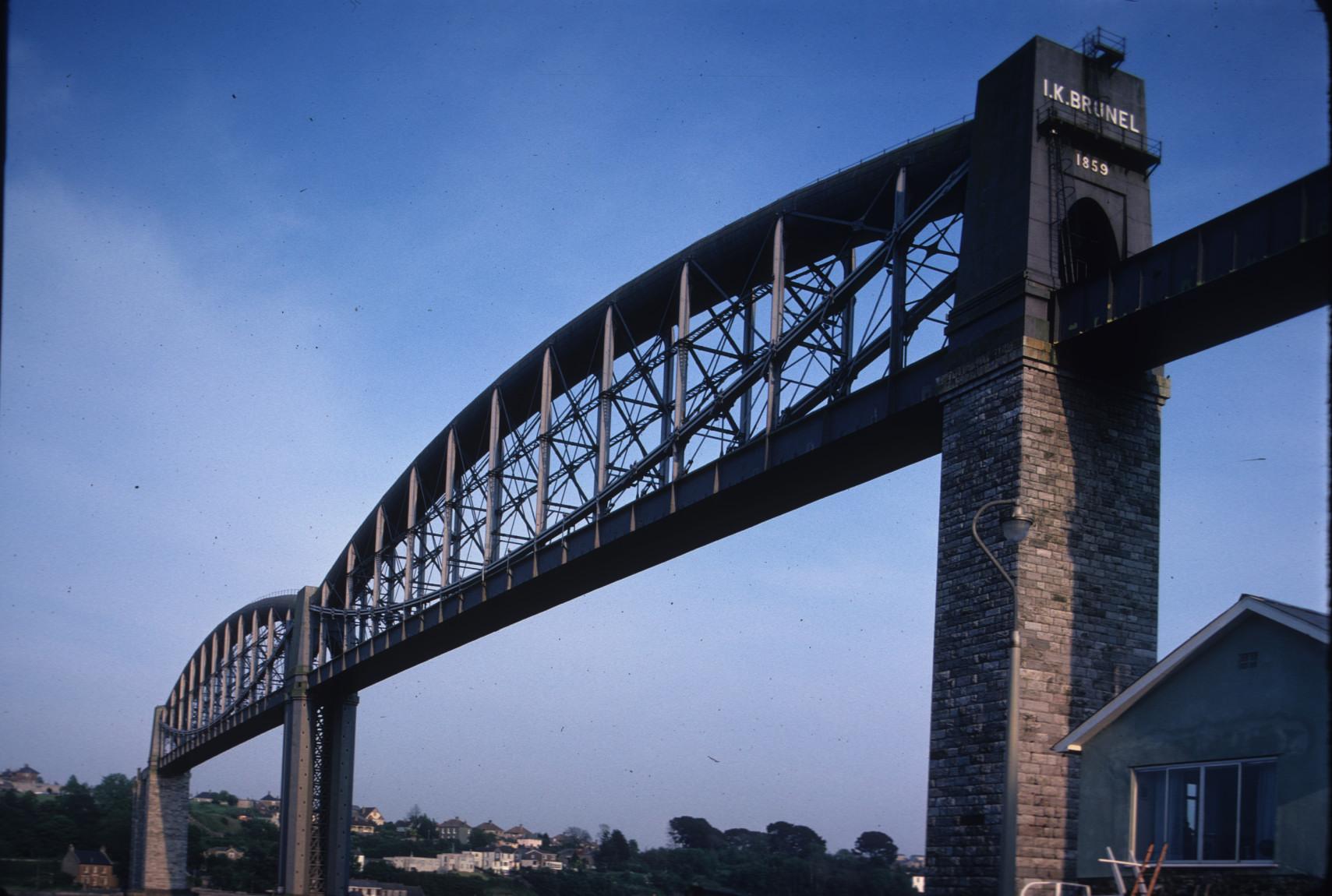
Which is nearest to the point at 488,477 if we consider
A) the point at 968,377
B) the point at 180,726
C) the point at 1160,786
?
the point at 968,377

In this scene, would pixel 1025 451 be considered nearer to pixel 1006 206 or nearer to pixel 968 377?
pixel 968 377

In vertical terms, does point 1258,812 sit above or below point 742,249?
below

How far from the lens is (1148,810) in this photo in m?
19.6

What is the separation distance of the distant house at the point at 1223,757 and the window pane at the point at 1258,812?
0.05ft

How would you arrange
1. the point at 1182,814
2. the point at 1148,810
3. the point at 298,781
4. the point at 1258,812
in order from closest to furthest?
the point at 1258,812
the point at 1182,814
the point at 1148,810
the point at 298,781

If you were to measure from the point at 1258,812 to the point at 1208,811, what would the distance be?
91cm

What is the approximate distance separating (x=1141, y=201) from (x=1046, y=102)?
274cm

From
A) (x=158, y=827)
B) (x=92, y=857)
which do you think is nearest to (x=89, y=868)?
(x=92, y=857)

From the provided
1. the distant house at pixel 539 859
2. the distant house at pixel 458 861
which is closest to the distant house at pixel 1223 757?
the distant house at pixel 539 859

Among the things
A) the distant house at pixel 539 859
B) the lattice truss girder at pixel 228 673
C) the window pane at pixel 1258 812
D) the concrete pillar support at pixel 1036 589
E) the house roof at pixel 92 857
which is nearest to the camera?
the window pane at pixel 1258 812

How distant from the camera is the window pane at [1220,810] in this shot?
59.5ft

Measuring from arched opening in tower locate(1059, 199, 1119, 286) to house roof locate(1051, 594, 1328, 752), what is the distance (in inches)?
337

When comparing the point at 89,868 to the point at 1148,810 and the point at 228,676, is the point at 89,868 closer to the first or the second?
the point at 228,676

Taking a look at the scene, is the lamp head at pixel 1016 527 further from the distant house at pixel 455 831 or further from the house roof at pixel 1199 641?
the distant house at pixel 455 831
